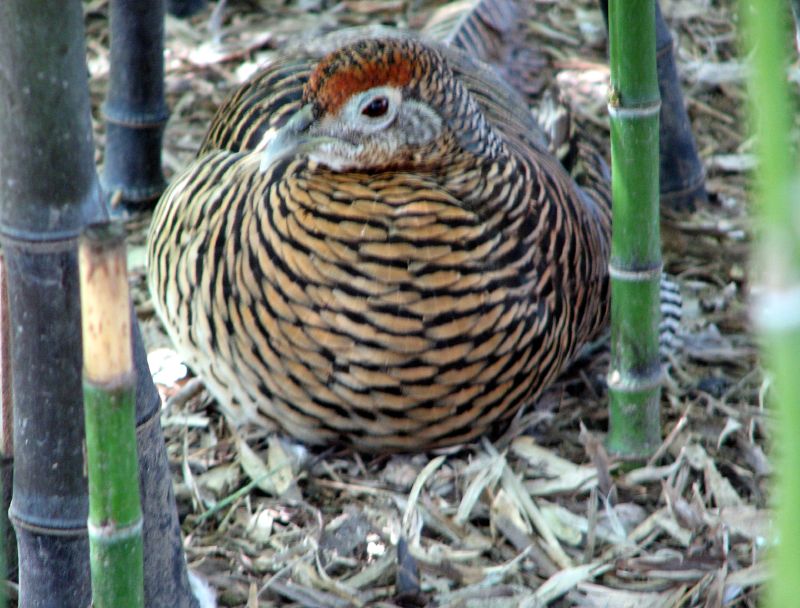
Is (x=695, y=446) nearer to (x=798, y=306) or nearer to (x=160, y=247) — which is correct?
(x=160, y=247)

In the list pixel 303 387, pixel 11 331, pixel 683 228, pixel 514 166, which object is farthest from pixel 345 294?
pixel 683 228

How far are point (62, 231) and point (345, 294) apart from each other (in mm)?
763

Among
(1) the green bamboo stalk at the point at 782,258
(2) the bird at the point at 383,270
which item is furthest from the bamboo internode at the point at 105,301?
(2) the bird at the point at 383,270

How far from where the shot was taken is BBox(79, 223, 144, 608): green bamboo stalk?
0.96 meters

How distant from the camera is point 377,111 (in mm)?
1974

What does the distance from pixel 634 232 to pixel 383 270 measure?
16.3 inches

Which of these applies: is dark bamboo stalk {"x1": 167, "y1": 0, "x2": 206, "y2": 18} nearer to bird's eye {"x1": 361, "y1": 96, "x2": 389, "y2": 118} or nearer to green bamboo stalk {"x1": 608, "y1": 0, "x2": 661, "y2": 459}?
bird's eye {"x1": 361, "y1": 96, "x2": 389, "y2": 118}

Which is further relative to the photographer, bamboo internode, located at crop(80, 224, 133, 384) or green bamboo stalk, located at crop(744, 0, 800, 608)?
bamboo internode, located at crop(80, 224, 133, 384)

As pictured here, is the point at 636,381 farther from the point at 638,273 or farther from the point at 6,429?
the point at 6,429

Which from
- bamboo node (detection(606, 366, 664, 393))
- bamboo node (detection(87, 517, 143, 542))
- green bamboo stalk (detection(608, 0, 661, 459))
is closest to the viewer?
bamboo node (detection(87, 517, 143, 542))

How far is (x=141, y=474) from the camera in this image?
4.89 ft

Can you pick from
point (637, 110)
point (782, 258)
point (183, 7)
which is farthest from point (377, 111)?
point (183, 7)

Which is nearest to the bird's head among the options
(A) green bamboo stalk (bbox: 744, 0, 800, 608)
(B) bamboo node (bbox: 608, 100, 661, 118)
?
(B) bamboo node (bbox: 608, 100, 661, 118)

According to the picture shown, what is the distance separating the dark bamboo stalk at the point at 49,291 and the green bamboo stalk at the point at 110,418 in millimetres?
218
